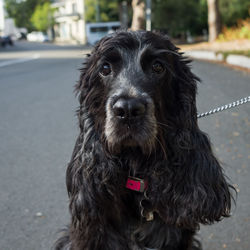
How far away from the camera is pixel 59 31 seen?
92.9 metres

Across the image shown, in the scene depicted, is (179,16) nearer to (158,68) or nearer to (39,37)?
(158,68)

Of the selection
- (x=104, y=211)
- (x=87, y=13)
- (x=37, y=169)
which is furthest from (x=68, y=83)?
(x=87, y=13)

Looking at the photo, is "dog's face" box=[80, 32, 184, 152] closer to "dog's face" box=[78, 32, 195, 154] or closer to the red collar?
"dog's face" box=[78, 32, 195, 154]

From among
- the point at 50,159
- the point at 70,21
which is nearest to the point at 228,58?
the point at 50,159

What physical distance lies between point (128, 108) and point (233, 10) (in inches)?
1220

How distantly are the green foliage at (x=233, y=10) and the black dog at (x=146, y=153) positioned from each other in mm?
30384

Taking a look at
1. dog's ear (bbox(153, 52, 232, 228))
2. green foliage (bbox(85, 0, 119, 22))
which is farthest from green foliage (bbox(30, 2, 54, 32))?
dog's ear (bbox(153, 52, 232, 228))

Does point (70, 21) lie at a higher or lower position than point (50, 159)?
higher

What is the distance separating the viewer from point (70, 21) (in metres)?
81.4

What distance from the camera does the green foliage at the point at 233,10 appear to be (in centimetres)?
3028

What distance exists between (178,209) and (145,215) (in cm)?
22

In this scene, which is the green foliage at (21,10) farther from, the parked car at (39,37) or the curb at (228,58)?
the curb at (228,58)

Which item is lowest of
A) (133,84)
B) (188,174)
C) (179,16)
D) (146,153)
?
(188,174)

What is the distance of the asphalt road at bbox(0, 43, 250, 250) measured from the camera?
3.42 m
